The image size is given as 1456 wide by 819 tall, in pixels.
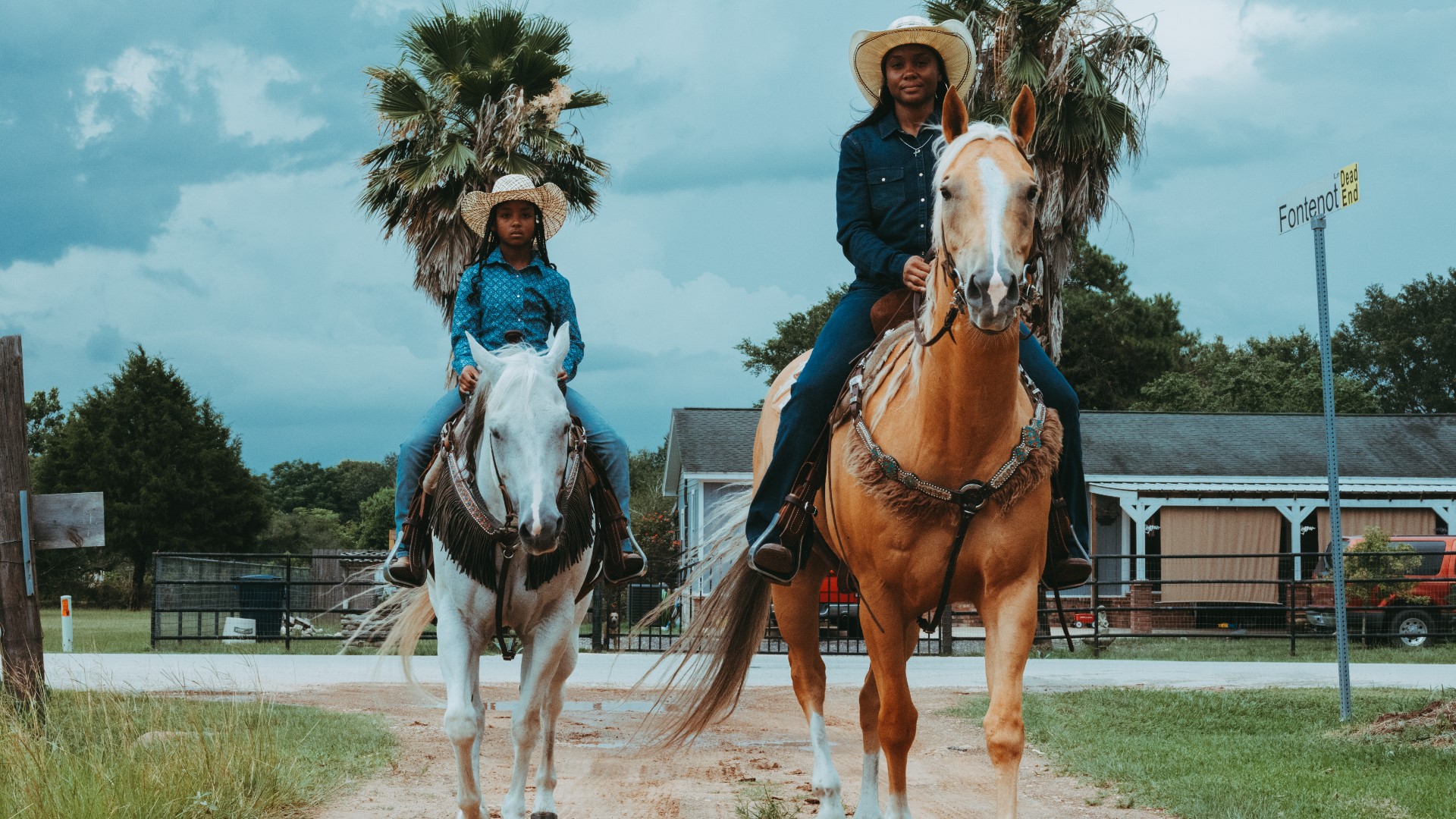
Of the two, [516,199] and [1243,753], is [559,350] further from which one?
[1243,753]

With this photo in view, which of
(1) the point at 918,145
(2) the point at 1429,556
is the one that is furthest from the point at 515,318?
(2) the point at 1429,556

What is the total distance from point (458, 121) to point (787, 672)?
10.3m

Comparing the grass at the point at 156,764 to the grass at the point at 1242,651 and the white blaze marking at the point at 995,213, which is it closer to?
the white blaze marking at the point at 995,213

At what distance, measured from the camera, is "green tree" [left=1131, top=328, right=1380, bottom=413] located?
4578 centimetres

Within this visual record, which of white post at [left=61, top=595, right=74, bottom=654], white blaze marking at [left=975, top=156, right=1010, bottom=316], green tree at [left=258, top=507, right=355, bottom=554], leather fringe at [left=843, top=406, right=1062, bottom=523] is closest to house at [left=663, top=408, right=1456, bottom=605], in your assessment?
white post at [left=61, top=595, right=74, bottom=654]

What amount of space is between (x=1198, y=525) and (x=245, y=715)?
22911mm

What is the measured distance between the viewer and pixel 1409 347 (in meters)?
54.9

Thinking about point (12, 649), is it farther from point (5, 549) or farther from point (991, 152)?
point (991, 152)

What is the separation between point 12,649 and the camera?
299 inches


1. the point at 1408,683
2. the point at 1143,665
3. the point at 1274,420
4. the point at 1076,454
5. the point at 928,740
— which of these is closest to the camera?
the point at 1076,454

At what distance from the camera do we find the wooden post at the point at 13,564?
7590 mm

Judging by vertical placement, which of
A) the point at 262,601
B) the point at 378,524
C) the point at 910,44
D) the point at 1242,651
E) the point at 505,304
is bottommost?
the point at 1242,651

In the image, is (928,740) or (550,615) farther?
(928,740)

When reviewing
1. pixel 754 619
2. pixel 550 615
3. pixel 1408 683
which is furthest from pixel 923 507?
pixel 1408 683
